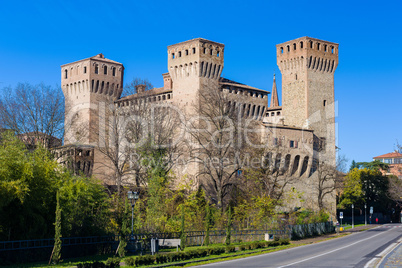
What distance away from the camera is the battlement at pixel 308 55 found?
6506 centimetres

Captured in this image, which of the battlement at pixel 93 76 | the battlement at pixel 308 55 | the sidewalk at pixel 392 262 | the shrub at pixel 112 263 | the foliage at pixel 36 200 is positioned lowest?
the shrub at pixel 112 263

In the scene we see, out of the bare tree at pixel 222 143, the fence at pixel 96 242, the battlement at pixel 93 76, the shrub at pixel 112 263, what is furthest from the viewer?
the battlement at pixel 93 76

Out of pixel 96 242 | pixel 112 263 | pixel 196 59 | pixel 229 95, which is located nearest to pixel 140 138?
pixel 196 59

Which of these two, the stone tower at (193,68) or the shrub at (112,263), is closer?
the shrub at (112,263)

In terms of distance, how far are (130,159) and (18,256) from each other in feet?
82.3

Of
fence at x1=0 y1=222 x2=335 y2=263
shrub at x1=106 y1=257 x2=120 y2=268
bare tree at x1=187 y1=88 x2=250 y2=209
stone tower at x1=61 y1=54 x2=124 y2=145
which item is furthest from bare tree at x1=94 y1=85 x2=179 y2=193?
shrub at x1=106 y1=257 x2=120 y2=268

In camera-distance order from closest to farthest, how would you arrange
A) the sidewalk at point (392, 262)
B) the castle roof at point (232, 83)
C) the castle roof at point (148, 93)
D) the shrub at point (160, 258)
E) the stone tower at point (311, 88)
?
the sidewalk at point (392, 262)
the shrub at point (160, 258)
the castle roof at point (148, 93)
the castle roof at point (232, 83)
the stone tower at point (311, 88)

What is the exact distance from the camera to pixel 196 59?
5422 centimetres

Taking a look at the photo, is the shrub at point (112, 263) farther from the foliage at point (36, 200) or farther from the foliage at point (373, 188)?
the foliage at point (373, 188)

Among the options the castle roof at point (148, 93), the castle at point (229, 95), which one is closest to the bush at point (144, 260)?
the castle at point (229, 95)

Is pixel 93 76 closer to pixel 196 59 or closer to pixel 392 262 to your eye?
pixel 196 59

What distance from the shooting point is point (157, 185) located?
132ft

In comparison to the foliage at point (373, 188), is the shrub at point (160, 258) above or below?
below

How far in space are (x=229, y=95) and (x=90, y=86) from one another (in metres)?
18.0
